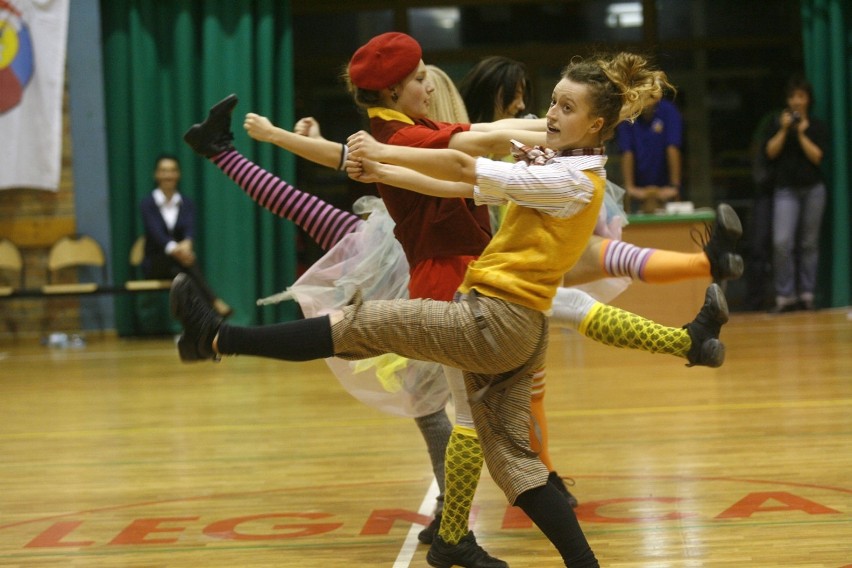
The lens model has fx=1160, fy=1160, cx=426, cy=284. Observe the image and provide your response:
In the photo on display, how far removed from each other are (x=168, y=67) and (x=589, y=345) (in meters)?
4.38

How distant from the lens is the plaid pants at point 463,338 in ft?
8.23

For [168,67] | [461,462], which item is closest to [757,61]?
[168,67]

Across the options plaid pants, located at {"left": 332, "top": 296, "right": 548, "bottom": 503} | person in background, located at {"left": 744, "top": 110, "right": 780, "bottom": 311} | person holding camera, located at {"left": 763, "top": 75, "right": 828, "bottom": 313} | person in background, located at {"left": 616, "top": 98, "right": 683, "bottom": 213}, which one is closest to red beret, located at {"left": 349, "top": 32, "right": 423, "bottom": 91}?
plaid pants, located at {"left": 332, "top": 296, "right": 548, "bottom": 503}

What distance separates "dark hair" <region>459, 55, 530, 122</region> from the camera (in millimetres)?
3521

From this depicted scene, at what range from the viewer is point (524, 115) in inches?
149

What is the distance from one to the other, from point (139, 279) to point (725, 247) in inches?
284

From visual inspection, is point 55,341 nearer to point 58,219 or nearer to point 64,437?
point 58,219

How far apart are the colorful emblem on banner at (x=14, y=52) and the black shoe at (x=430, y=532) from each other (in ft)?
24.4

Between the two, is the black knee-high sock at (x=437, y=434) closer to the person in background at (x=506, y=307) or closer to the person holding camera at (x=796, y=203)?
the person in background at (x=506, y=307)

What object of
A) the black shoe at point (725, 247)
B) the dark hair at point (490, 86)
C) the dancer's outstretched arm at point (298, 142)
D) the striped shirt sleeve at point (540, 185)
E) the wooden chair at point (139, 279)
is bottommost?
the wooden chair at point (139, 279)

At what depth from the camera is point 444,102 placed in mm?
3340

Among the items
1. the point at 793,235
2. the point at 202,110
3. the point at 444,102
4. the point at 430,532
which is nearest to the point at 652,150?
the point at 793,235

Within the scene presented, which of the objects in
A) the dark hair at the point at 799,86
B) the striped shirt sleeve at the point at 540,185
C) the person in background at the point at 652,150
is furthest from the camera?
the person in background at the point at 652,150

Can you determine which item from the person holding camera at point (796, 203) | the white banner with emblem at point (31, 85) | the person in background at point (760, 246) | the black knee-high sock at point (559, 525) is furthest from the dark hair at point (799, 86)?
the black knee-high sock at point (559, 525)
